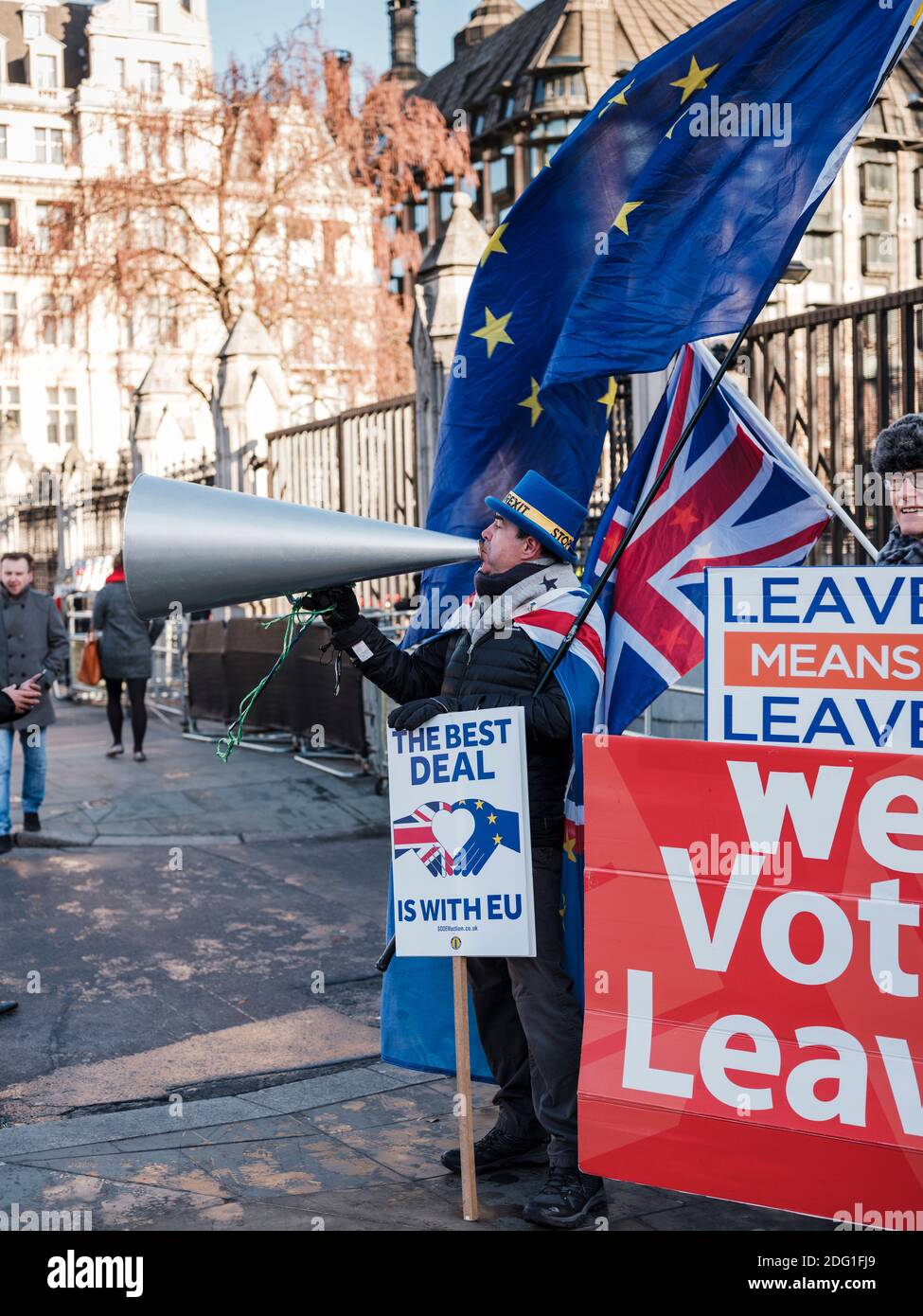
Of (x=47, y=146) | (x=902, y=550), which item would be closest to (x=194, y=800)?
(x=902, y=550)

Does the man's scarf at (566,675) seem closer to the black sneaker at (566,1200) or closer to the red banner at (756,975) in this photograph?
the red banner at (756,975)

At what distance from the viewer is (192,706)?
1493cm

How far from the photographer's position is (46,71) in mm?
55688

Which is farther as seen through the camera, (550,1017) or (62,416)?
(62,416)

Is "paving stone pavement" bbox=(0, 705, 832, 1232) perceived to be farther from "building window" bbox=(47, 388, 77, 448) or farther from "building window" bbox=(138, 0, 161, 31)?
"building window" bbox=(138, 0, 161, 31)

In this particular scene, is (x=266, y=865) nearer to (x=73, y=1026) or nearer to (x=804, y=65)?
(x=73, y=1026)

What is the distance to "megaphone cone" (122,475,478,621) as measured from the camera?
4.04m

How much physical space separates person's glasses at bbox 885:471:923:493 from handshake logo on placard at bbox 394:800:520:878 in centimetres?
180

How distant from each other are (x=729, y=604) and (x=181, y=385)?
1852 cm

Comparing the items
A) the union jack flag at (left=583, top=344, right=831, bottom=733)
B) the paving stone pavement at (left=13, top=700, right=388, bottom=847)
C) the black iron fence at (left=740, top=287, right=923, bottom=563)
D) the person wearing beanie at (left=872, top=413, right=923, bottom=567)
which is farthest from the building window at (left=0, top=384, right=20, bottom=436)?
the person wearing beanie at (left=872, top=413, right=923, bottom=567)

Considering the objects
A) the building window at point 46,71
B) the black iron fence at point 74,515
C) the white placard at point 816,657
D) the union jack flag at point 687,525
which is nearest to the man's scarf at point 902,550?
the union jack flag at point 687,525

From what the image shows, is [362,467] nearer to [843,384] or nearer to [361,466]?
[361,466]

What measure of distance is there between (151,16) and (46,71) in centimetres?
463

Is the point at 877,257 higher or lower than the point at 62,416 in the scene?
higher
